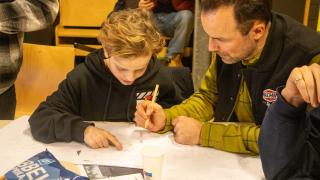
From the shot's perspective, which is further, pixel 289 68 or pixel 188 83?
pixel 188 83

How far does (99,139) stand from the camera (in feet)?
4.49

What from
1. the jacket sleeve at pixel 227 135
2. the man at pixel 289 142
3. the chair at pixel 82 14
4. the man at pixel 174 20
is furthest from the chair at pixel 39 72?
the chair at pixel 82 14

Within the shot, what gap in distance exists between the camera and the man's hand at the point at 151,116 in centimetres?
148

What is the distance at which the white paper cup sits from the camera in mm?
1116

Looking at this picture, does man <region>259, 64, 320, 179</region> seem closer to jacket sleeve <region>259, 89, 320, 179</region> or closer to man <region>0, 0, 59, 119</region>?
jacket sleeve <region>259, 89, 320, 179</region>

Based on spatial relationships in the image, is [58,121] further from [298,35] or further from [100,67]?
[298,35]

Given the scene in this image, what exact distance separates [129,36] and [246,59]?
0.46m

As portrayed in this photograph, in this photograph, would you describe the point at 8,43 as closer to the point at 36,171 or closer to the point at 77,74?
the point at 77,74

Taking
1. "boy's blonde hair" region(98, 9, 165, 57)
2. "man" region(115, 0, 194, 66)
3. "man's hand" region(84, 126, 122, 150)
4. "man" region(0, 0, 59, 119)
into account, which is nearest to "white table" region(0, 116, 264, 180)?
"man's hand" region(84, 126, 122, 150)

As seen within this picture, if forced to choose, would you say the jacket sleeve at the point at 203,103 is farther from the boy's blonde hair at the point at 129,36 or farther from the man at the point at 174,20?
the man at the point at 174,20

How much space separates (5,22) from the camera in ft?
5.71

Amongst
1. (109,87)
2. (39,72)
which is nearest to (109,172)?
(109,87)

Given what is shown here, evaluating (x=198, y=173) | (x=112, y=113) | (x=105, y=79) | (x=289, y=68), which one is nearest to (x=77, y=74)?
(x=105, y=79)

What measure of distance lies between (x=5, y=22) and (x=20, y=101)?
0.53m
